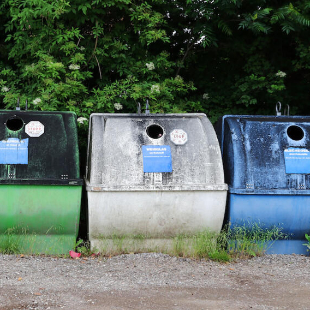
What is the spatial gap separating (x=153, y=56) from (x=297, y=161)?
2.32 metres

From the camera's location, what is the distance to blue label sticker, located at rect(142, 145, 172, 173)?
4211 millimetres

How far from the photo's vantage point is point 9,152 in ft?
13.7

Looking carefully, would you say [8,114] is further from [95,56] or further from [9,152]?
[95,56]

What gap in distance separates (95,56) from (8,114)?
164cm

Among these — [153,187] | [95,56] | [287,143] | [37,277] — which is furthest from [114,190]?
[95,56]

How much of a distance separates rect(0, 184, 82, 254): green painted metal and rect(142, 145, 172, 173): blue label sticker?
634mm

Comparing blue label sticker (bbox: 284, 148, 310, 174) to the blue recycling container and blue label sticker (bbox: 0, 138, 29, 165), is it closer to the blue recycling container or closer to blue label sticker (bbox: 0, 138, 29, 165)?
the blue recycling container

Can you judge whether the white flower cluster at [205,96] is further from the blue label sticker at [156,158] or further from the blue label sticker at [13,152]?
the blue label sticker at [13,152]

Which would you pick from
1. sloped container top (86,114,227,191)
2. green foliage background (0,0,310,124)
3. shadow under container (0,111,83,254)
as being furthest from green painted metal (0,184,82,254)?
green foliage background (0,0,310,124)

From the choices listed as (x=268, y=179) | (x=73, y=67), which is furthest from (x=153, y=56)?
(x=268, y=179)

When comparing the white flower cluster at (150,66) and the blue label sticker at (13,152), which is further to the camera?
the white flower cluster at (150,66)

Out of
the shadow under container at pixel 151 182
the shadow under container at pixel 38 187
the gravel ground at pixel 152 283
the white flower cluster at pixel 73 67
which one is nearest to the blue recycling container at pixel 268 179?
the shadow under container at pixel 151 182

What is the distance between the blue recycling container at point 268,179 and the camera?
4.34m

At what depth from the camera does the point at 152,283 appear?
356 centimetres
